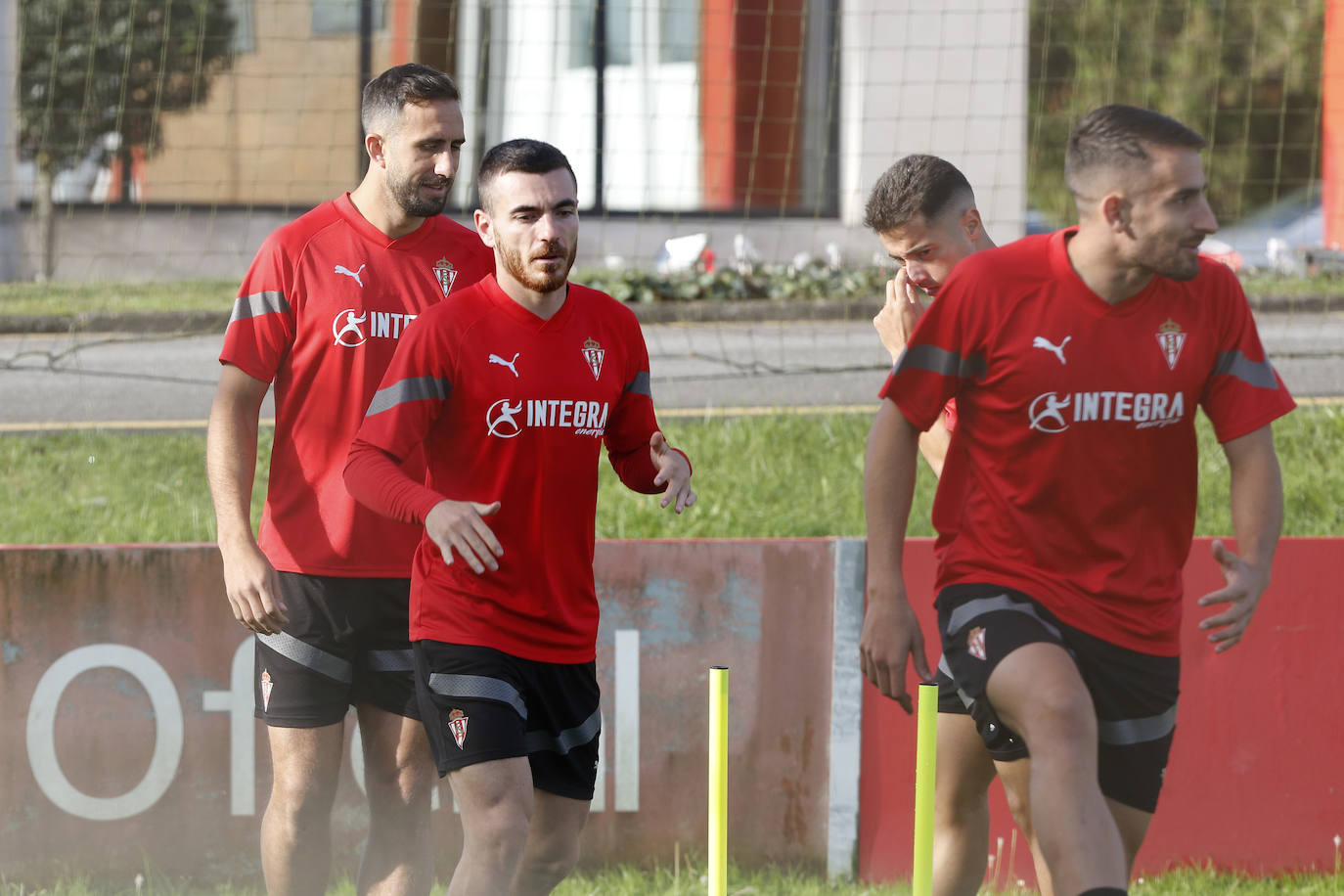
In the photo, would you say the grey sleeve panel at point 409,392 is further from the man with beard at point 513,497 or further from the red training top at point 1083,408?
the red training top at point 1083,408

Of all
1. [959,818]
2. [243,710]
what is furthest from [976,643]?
[243,710]

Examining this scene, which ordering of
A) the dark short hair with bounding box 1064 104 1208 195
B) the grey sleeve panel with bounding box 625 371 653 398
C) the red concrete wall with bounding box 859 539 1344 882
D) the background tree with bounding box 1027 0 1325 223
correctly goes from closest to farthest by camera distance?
the dark short hair with bounding box 1064 104 1208 195 → the grey sleeve panel with bounding box 625 371 653 398 → the red concrete wall with bounding box 859 539 1344 882 → the background tree with bounding box 1027 0 1325 223

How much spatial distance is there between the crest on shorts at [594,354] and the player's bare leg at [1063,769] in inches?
48.1

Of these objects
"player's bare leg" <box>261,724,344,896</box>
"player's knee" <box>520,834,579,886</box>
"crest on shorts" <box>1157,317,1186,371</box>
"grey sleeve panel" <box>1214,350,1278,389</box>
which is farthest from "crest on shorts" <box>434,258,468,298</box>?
"grey sleeve panel" <box>1214,350,1278,389</box>

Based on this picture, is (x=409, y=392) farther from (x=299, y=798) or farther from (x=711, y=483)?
(x=711, y=483)

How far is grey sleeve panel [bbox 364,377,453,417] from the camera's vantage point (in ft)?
12.1

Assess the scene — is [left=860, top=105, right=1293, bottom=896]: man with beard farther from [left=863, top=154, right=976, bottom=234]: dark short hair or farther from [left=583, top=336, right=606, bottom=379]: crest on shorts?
[left=583, top=336, right=606, bottom=379]: crest on shorts

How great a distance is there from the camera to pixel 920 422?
3.54m

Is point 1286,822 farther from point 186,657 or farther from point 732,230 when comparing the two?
point 732,230

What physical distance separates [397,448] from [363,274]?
710mm

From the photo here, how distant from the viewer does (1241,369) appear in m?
3.62

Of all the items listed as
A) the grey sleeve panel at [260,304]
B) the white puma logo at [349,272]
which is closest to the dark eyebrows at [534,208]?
the white puma logo at [349,272]

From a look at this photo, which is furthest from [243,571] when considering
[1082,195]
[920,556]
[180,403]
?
[180,403]

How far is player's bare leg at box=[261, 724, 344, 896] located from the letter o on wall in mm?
1407
